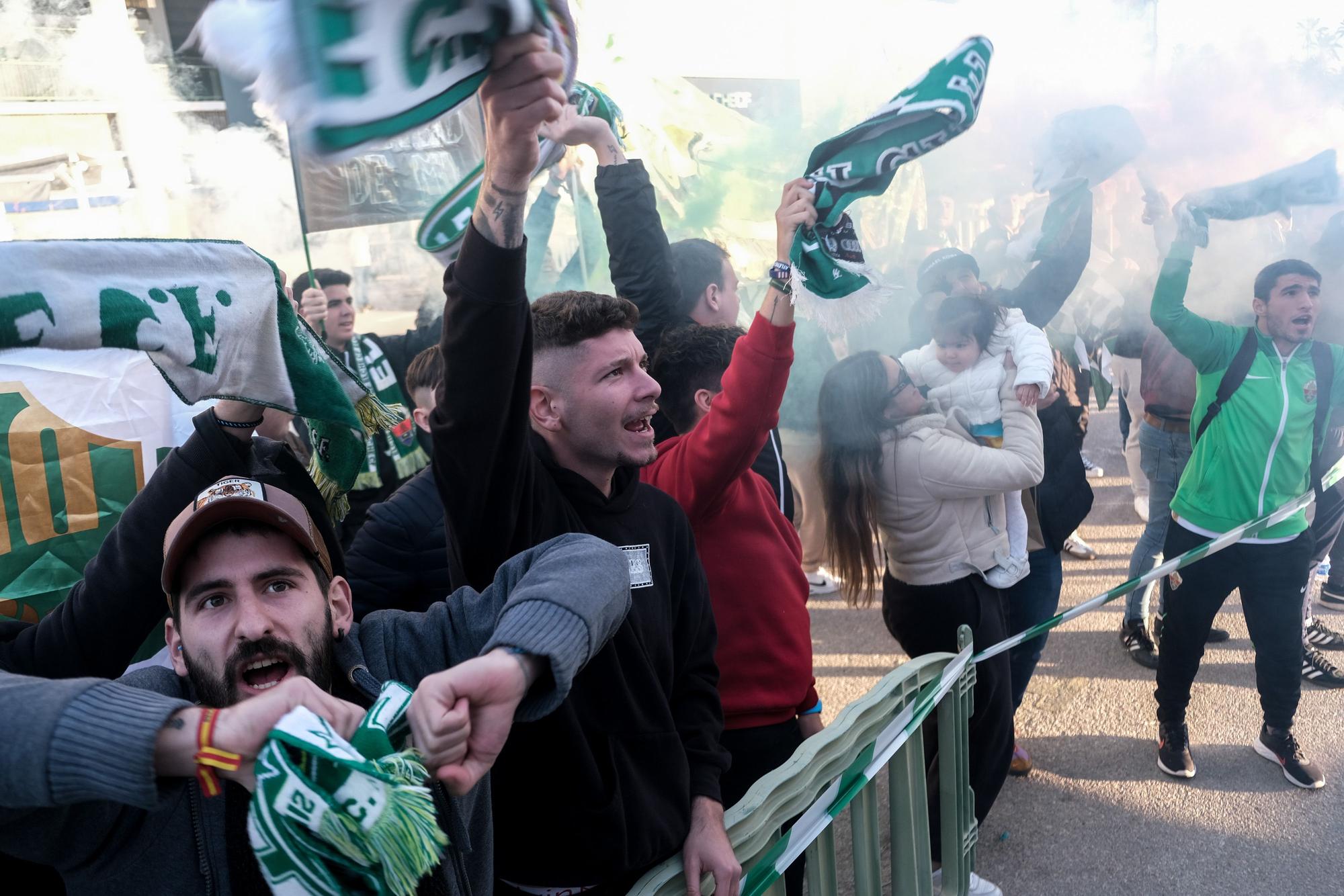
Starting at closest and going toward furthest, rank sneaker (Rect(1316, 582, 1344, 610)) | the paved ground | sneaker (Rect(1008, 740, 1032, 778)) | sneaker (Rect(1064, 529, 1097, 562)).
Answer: the paved ground, sneaker (Rect(1008, 740, 1032, 778)), sneaker (Rect(1316, 582, 1344, 610)), sneaker (Rect(1064, 529, 1097, 562))

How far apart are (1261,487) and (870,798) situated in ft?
7.76

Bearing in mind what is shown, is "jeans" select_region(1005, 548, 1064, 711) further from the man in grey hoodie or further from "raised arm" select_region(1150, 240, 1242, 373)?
the man in grey hoodie

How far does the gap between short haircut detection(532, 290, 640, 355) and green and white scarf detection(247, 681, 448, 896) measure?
43.6 inches

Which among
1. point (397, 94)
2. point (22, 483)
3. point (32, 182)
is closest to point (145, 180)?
point (32, 182)

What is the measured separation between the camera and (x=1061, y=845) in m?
3.32

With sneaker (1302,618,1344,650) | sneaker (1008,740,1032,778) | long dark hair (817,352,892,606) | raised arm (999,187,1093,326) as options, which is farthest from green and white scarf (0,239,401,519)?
sneaker (1302,618,1344,650)

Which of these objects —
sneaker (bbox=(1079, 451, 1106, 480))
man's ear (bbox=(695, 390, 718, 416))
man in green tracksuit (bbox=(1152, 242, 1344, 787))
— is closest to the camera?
man's ear (bbox=(695, 390, 718, 416))

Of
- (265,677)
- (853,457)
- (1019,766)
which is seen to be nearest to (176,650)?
(265,677)

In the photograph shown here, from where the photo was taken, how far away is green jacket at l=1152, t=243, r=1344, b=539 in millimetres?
3672

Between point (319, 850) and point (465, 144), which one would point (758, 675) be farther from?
point (465, 144)

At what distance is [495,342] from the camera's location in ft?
4.92

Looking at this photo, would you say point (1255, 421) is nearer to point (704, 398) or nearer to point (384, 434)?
point (704, 398)

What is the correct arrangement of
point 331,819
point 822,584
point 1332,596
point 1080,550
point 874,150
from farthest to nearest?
point 1080,550 < point 822,584 < point 1332,596 < point 874,150 < point 331,819

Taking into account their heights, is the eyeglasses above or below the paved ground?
above
